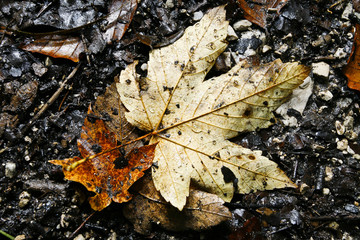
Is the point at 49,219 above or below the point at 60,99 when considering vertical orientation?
below

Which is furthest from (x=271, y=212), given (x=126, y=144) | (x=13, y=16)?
(x=13, y=16)

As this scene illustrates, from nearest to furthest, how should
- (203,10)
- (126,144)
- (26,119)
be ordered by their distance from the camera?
1. (126,144)
2. (26,119)
3. (203,10)

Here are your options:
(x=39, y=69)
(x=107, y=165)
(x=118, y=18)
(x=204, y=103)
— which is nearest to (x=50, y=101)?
(x=39, y=69)

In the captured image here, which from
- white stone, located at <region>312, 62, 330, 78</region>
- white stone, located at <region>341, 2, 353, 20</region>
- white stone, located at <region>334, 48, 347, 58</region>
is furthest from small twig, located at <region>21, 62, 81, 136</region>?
white stone, located at <region>341, 2, 353, 20</region>

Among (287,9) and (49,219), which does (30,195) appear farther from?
(287,9)

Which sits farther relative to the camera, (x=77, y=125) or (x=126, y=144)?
(x=77, y=125)

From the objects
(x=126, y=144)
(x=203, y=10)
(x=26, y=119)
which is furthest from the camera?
(x=203, y=10)

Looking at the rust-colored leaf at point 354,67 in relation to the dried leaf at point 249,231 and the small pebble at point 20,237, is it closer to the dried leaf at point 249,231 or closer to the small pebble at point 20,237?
the dried leaf at point 249,231

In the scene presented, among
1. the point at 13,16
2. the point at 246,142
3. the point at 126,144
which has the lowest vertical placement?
the point at 246,142
